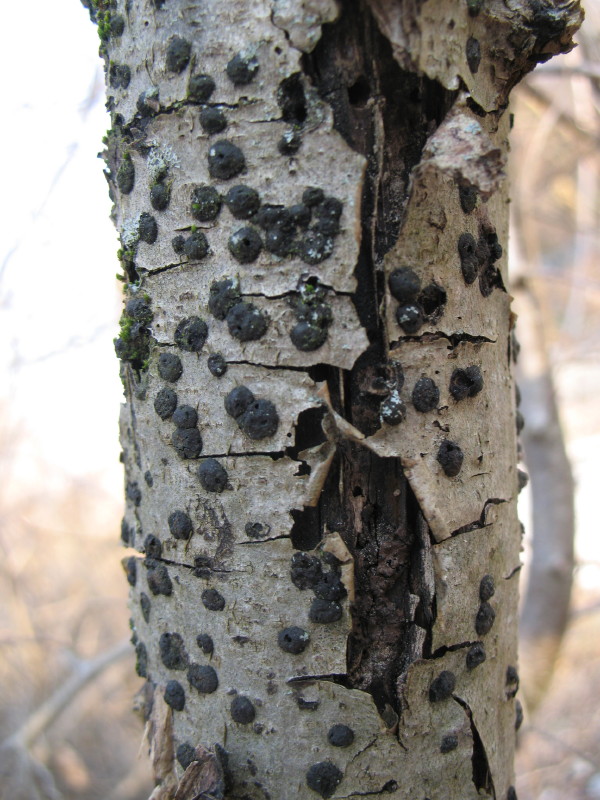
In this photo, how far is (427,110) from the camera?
2.43 feet

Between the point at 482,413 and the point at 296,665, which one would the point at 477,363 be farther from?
the point at 296,665

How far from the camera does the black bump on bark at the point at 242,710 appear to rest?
814 mm

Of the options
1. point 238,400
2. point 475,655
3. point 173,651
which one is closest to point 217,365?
point 238,400

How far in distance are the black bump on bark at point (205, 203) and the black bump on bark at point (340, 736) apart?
0.67m

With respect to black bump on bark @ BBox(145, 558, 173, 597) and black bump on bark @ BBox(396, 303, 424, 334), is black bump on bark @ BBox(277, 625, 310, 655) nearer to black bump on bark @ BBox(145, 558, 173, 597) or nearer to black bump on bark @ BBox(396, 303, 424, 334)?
black bump on bark @ BBox(145, 558, 173, 597)

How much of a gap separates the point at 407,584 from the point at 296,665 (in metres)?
0.18

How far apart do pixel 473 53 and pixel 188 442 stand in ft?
1.98

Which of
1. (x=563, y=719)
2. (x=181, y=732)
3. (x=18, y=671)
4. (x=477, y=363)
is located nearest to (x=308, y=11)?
(x=477, y=363)

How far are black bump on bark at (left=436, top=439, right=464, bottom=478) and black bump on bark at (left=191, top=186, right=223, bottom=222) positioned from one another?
41cm

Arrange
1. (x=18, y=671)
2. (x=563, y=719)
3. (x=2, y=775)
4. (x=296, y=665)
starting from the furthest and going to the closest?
(x=563, y=719) < (x=18, y=671) < (x=2, y=775) < (x=296, y=665)

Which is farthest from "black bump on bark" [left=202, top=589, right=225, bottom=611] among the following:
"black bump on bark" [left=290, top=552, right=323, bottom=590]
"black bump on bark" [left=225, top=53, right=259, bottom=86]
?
"black bump on bark" [left=225, top=53, right=259, bottom=86]

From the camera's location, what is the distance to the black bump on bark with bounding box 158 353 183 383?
0.81m

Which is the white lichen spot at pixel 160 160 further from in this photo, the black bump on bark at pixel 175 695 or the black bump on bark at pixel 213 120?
the black bump on bark at pixel 175 695

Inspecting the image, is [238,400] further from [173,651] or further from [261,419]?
[173,651]
